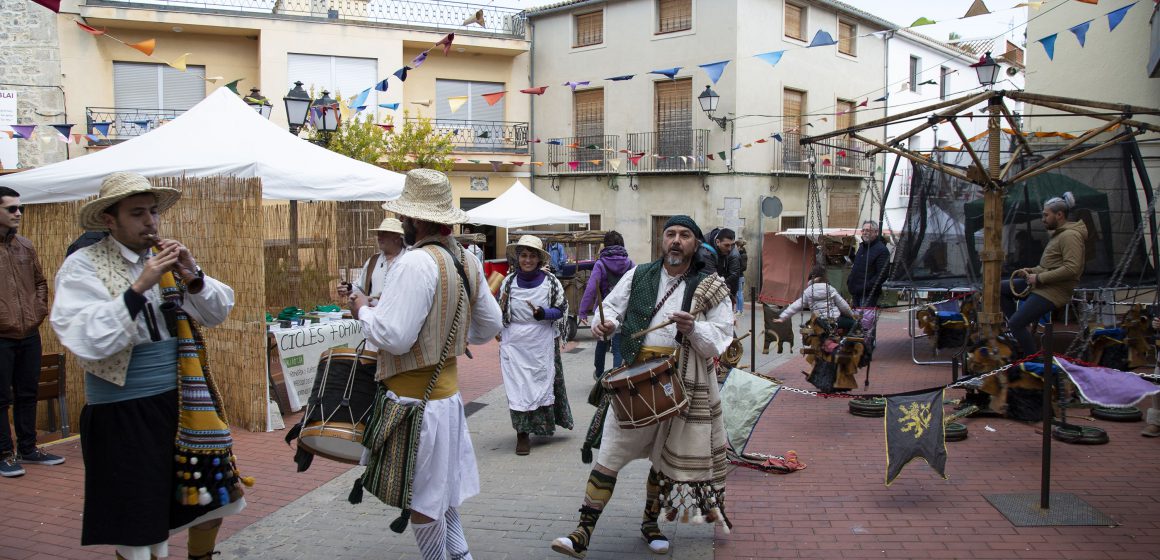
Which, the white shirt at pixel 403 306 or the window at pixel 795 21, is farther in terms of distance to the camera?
the window at pixel 795 21

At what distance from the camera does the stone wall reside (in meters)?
20.5

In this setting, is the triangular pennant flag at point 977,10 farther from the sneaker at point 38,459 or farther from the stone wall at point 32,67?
the stone wall at point 32,67

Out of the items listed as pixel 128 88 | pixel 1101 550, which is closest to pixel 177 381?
pixel 1101 550

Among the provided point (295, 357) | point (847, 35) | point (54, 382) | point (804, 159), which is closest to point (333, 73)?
point (804, 159)

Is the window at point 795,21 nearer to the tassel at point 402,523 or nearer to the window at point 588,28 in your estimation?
the window at point 588,28

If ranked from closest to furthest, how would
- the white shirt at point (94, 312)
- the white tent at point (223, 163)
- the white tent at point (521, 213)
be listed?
the white shirt at point (94, 312) < the white tent at point (223, 163) < the white tent at point (521, 213)

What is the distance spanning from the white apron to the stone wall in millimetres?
19310

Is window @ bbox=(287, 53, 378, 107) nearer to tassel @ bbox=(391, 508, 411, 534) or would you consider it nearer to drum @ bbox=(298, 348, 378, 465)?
drum @ bbox=(298, 348, 378, 465)

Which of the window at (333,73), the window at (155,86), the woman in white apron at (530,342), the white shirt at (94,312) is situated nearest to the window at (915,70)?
the window at (333,73)

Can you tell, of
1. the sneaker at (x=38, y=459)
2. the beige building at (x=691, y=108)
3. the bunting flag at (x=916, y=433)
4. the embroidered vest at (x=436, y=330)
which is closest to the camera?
the embroidered vest at (x=436, y=330)

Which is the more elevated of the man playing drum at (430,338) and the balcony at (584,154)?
the balcony at (584,154)

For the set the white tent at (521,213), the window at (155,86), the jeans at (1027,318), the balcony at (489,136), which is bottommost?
the jeans at (1027,318)

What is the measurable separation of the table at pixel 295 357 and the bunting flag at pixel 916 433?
4.55 meters

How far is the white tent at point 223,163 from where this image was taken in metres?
7.41
